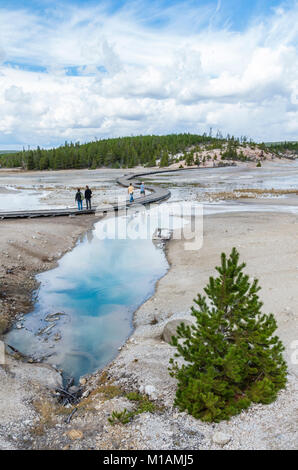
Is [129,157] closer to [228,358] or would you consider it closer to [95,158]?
[95,158]

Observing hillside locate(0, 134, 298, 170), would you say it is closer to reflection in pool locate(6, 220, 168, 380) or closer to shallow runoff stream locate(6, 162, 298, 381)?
shallow runoff stream locate(6, 162, 298, 381)

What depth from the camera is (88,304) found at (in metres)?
13.2

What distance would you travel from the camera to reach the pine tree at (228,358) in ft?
20.0

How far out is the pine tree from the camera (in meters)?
6.10

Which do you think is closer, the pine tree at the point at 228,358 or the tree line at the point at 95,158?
the pine tree at the point at 228,358

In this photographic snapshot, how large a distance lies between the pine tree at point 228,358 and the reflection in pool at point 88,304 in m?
3.84

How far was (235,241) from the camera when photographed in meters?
19.0

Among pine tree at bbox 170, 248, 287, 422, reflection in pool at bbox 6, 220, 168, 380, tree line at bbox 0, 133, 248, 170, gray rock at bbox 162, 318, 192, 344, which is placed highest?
tree line at bbox 0, 133, 248, 170

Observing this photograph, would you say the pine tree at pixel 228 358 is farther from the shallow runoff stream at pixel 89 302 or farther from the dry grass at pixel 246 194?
the dry grass at pixel 246 194

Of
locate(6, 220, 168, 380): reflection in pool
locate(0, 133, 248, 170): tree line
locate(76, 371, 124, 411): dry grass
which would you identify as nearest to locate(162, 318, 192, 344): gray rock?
locate(6, 220, 168, 380): reflection in pool

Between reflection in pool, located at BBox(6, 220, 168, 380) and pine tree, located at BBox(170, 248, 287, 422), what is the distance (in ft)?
12.6

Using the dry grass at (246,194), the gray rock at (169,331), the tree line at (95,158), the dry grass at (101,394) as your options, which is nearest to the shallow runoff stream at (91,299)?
the dry grass at (101,394)
